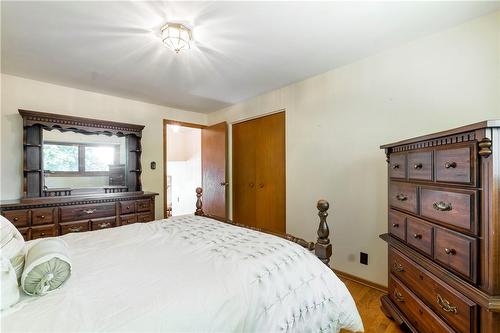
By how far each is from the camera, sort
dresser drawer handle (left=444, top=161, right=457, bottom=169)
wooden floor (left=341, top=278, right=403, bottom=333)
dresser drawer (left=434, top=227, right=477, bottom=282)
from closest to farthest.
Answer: dresser drawer (left=434, top=227, right=477, bottom=282)
dresser drawer handle (left=444, top=161, right=457, bottom=169)
wooden floor (left=341, top=278, right=403, bottom=333)

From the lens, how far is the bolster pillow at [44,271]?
2.87 ft

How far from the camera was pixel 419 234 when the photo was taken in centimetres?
143

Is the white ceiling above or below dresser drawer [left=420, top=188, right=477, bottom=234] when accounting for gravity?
above

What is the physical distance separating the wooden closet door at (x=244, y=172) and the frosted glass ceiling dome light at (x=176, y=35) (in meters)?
1.93

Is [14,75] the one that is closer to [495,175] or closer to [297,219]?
[297,219]

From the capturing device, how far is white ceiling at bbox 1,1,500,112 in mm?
1595

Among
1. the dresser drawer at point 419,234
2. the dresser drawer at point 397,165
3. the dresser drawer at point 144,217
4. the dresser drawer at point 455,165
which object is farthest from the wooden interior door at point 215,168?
the dresser drawer at point 455,165

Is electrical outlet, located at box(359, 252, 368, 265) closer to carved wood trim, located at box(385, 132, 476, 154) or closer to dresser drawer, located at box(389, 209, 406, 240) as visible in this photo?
dresser drawer, located at box(389, 209, 406, 240)

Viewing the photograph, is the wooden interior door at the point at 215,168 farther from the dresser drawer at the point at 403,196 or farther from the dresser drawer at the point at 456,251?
the dresser drawer at the point at 456,251

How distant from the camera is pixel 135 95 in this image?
341 cm

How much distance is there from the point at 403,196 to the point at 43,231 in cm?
356

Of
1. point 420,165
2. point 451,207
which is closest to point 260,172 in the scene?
point 420,165

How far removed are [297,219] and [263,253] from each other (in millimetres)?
1863

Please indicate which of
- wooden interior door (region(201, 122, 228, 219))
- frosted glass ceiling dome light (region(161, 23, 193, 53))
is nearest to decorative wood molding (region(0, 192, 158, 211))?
wooden interior door (region(201, 122, 228, 219))
